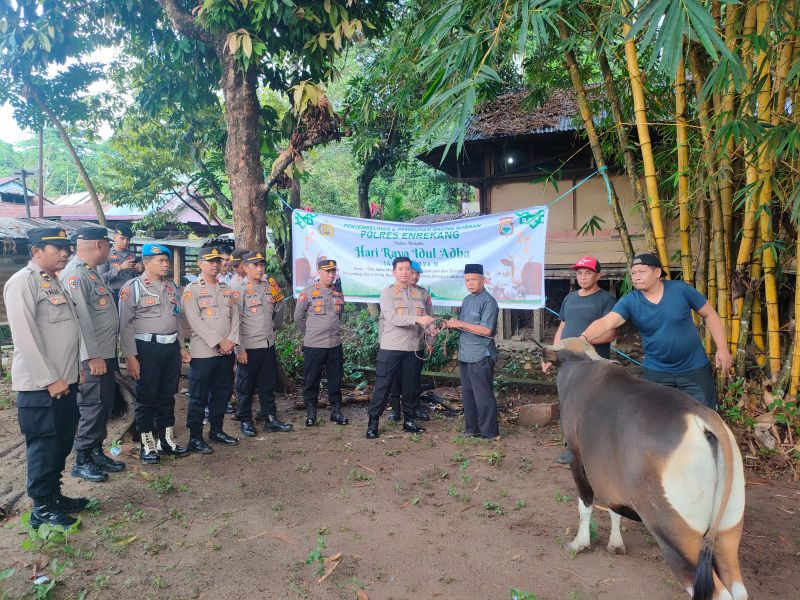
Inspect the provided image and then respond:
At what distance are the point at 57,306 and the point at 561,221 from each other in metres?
7.17

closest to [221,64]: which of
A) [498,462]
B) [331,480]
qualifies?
[331,480]

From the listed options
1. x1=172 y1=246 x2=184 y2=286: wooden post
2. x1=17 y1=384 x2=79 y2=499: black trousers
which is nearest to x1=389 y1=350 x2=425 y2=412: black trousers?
x1=17 y1=384 x2=79 y2=499: black trousers

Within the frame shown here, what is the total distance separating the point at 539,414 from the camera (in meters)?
5.59

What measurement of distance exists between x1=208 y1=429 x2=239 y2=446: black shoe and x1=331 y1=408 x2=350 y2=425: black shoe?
3.55ft

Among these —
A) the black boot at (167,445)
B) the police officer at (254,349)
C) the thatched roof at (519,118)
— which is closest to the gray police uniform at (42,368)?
the black boot at (167,445)

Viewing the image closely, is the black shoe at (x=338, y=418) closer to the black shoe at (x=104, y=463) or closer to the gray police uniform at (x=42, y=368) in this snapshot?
the black shoe at (x=104, y=463)

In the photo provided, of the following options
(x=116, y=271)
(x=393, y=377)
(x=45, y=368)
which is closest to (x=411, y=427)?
(x=393, y=377)

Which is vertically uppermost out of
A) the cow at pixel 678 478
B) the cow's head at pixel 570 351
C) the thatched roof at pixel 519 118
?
the thatched roof at pixel 519 118

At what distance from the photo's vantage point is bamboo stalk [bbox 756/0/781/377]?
3529 millimetres

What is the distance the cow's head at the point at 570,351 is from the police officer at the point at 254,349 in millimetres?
2996

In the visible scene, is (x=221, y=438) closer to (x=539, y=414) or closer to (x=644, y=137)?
(x=539, y=414)

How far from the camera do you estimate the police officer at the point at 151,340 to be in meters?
4.40

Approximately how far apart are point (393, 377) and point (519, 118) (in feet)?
15.2

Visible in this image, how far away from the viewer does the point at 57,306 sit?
3.47 metres
